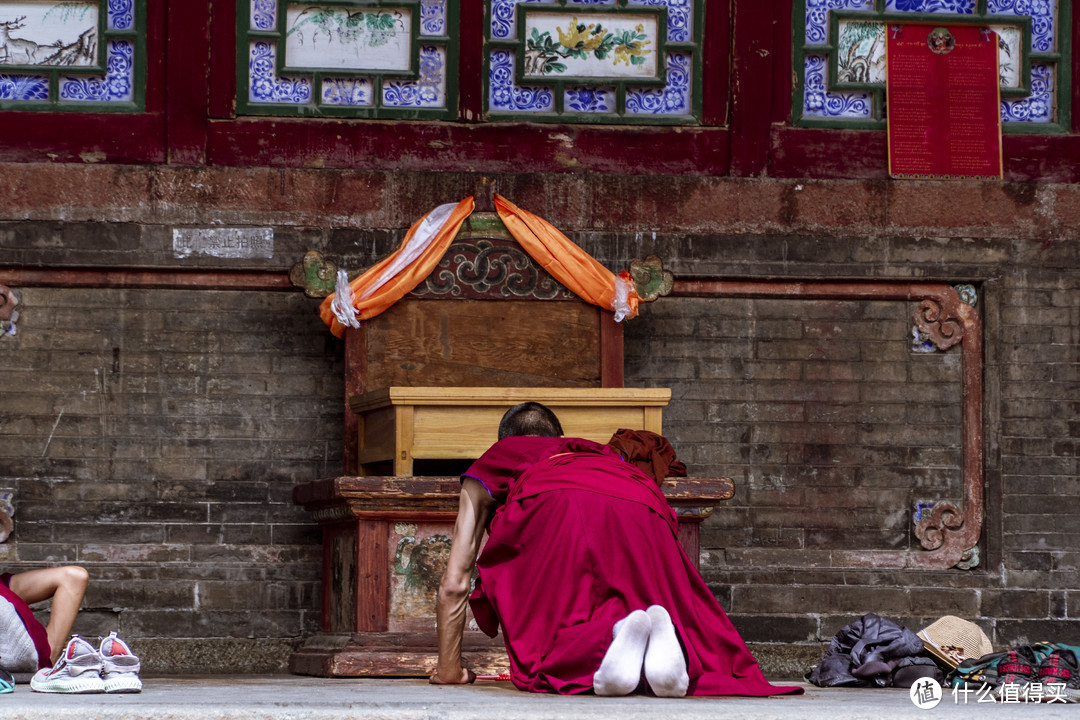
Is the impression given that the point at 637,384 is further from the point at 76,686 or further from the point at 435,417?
the point at 76,686

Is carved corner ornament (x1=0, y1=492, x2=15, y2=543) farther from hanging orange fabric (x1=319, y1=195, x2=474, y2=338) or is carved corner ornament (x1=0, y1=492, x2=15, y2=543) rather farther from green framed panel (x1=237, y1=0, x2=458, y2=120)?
green framed panel (x1=237, y1=0, x2=458, y2=120)

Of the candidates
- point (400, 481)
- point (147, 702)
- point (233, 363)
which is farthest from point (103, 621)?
point (147, 702)

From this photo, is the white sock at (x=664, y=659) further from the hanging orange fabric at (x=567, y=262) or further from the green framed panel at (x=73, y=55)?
the green framed panel at (x=73, y=55)

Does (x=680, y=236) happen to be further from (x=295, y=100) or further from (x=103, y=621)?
(x=103, y=621)

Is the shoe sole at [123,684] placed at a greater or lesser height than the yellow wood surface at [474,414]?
lesser

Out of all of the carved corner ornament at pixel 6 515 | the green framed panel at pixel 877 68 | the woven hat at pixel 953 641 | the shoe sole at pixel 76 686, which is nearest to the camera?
the shoe sole at pixel 76 686

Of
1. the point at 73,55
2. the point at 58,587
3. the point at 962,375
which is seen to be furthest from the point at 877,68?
the point at 58,587

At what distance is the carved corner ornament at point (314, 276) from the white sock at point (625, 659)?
146 inches

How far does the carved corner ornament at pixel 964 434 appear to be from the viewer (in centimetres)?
812

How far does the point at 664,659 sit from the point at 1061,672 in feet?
7.26

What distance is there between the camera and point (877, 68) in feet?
27.5

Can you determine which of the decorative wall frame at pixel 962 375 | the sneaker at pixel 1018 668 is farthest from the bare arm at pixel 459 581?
the decorative wall frame at pixel 962 375

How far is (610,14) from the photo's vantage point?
27.2 feet

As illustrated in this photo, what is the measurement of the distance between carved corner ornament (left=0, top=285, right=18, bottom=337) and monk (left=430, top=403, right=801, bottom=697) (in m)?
3.86
